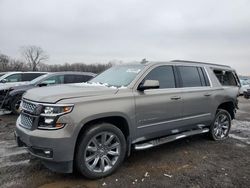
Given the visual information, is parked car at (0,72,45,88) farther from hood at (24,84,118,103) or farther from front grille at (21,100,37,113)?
hood at (24,84,118,103)

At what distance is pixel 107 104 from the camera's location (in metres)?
4.07

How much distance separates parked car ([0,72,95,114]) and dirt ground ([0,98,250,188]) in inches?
148

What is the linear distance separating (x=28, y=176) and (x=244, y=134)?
5928 millimetres

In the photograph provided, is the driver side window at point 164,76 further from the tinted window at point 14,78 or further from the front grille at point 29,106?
the tinted window at point 14,78

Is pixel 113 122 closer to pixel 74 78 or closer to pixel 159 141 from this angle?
pixel 159 141

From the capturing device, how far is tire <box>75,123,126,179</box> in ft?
12.6

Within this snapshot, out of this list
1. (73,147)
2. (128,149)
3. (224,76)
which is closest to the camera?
(73,147)

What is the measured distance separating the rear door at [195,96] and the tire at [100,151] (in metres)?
1.79

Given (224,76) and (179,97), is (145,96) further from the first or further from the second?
(224,76)

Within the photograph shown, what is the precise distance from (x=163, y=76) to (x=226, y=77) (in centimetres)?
273

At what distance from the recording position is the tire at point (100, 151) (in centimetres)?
385

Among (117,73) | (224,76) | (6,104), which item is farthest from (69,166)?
(6,104)

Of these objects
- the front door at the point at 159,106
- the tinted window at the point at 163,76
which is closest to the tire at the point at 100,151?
the front door at the point at 159,106

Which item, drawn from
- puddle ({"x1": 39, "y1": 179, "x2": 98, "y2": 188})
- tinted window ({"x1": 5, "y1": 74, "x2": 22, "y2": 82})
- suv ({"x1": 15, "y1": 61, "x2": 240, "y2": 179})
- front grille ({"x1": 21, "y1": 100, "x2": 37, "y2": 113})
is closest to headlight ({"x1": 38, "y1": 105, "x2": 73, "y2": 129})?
suv ({"x1": 15, "y1": 61, "x2": 240, "y2": 179})
